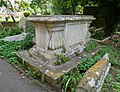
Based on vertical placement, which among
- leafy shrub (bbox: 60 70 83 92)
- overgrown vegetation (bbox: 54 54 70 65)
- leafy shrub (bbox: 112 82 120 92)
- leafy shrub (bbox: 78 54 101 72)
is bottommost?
leafy shrub (bbox: 112 82 120 92)

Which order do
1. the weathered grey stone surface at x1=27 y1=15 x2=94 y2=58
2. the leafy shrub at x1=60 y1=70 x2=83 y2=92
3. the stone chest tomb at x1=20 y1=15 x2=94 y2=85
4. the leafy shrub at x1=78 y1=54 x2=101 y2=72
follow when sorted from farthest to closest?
the leafy shrub at x1=78 y1=54 x2=101 y2=72 → the weathered grey stone surface at x1=27 y1=15 x2=94 y2=58 → the stone chest tomb at x1=20 y1=15 x2=94 y2=85 → the leafy shrub at x1=60 y1=70 x2=83 y2=92

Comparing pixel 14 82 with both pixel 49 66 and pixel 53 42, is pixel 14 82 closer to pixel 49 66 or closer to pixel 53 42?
pixel 49 66

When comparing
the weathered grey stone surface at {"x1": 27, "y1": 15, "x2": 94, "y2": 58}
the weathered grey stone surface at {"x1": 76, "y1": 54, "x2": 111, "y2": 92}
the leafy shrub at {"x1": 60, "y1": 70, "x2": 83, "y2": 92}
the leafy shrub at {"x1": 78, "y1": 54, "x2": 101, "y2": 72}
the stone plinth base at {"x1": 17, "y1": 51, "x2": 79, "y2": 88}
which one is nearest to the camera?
the weathered grey stone surface at {"x1": 76, "y1": 54, "x2": 111, "y2": 92}

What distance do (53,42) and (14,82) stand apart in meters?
1.37

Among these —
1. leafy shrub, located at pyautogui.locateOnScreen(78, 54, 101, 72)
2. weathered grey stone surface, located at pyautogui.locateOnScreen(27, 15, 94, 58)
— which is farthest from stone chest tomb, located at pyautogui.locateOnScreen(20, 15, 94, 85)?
leafy shrub, located at pyautogui.locateOnScreen(78, 54, 101, 72)

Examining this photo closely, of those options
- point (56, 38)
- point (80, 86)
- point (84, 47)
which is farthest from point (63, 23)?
point (80, 86)

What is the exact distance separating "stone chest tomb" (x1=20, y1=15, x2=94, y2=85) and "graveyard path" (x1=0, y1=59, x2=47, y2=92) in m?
0.40

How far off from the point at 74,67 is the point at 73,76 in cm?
38

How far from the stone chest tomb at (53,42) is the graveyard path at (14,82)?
0.40 meters

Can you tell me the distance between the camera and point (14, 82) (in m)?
3.61

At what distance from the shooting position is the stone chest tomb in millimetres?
3702

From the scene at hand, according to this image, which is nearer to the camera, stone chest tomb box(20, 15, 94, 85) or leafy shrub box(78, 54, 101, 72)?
stone chest tomb box(20, 15, 94, 85)

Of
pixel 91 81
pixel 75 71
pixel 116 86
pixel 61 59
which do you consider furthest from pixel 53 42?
pixel 116 86

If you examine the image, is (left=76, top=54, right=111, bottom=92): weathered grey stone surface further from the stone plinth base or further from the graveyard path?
the graveyard path
